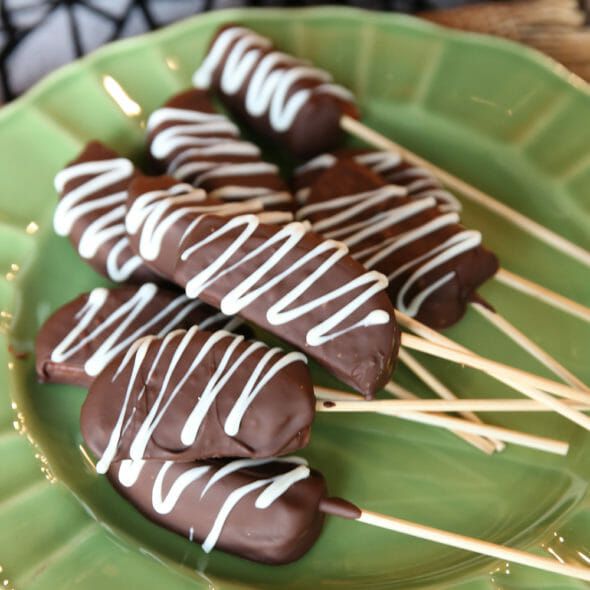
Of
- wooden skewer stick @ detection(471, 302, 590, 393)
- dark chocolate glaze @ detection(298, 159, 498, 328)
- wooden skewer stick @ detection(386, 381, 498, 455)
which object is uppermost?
dark chocolate glaze @ detection(298, 159, 498, 328)

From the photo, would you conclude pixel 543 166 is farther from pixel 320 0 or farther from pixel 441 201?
pixel 320 0

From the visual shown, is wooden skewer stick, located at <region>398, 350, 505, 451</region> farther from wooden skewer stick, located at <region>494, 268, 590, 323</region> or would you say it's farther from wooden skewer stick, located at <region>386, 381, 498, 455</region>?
wooden skewer stick, located at <region>494, 268, 590, 323</region>

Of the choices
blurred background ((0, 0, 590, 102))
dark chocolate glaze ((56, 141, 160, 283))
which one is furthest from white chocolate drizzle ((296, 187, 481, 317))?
blurred background ((0, 0, 590, 102))

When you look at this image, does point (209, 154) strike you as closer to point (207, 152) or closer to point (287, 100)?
point (207, 152)

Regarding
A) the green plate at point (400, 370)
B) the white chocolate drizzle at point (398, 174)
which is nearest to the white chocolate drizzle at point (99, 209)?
the green plate at point (400, 370)

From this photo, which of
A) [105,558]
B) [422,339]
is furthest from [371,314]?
[105,558]

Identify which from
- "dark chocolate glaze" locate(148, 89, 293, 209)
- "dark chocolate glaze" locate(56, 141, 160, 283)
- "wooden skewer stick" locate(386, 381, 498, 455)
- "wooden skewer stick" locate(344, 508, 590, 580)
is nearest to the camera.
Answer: "wooden skewer stick" locate(344, 508, 590, 580)
